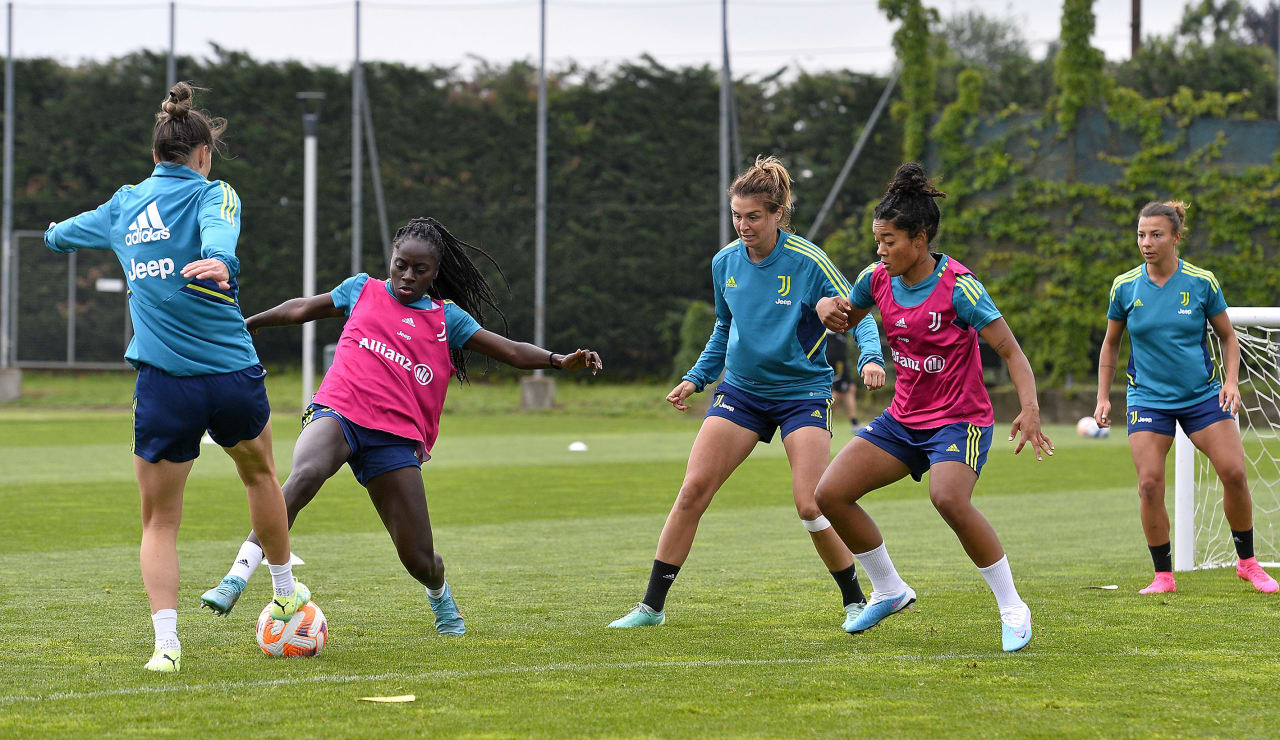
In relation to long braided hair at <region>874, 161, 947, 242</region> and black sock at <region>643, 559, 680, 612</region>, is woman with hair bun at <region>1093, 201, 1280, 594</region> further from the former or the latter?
black sock at <region>643, 559, 680, 612</region>

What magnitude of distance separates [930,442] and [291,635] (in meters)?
2.50

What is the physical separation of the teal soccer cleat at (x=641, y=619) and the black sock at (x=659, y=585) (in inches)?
1.0

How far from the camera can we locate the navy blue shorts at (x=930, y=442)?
5379mm

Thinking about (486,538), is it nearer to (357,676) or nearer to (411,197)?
(357,676)

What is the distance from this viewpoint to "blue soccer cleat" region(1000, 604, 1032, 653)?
5.25 meters

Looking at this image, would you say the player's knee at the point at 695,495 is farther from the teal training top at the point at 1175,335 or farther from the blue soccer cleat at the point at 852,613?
the teal training top at the point at 1175,335

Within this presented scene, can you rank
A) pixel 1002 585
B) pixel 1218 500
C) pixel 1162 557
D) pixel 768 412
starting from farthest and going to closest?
pixel 1218 500
pixel 1162 557
pixel 768 412
pixel 1002 585

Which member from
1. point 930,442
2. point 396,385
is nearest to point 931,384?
point 930,442

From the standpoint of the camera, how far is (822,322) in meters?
5.76

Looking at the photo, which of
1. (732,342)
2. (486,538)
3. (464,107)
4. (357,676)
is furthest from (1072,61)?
(357,676)

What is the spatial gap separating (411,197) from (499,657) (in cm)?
2716

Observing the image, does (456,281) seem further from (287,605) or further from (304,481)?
(287,605)

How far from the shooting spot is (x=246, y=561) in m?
5.27

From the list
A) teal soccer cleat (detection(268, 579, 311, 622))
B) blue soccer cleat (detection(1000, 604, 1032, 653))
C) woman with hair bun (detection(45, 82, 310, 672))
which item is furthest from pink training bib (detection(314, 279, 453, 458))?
blue soccer cleat (detection(1000, 604, 1032, 653))
